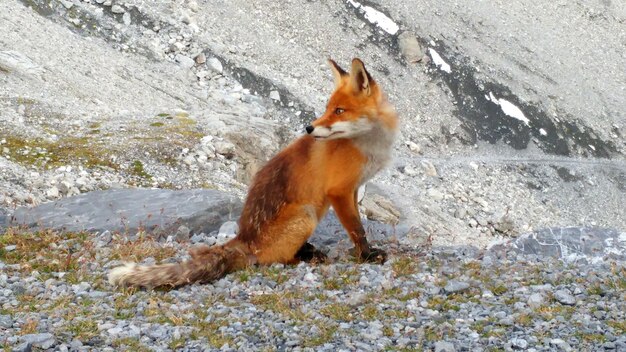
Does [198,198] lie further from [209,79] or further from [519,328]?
[209,79]

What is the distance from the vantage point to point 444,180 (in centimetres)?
4022

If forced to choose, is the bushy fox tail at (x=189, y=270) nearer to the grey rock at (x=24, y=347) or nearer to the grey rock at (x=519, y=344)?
the grey rock at (x=24, y=347)

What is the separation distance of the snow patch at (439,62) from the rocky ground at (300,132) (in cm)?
27

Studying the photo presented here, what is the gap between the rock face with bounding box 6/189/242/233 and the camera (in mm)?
13603

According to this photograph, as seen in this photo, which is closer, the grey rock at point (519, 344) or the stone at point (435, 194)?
the grey rock at point (519, 344)

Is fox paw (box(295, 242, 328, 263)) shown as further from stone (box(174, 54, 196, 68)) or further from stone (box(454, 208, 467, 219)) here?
stone (box(174, 54, 196, 68))

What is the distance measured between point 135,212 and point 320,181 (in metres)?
4.83

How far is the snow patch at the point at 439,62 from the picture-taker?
50562 millimetres

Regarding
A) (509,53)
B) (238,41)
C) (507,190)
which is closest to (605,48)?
(509,53)

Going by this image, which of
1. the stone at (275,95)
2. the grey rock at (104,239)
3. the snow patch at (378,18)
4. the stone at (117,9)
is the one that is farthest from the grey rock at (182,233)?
the snow patch at (378,18)

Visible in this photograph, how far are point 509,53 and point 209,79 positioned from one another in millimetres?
25387

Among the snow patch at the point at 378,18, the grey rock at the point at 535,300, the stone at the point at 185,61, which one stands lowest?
the stone at the point at 185,61

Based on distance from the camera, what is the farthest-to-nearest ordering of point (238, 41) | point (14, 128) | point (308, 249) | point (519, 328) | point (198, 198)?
point (238, 41) → point (14, 128) → point (198, 198) → point (308, 249) → point (519, 328)

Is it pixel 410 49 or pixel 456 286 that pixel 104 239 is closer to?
pixel 456 286
